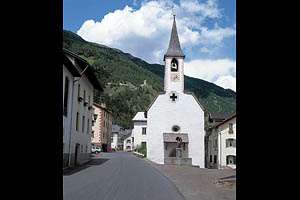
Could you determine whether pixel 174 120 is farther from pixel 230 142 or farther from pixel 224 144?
pixel 230 142

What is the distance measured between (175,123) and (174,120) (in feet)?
1.18

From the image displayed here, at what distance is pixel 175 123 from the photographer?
37.9 meters

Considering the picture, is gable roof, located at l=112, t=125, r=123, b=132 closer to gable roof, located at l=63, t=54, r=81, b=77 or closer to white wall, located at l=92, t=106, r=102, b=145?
white wall, located at l=92, t=106, r=102, b=145

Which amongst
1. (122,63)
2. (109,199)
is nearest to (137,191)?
(109,199)

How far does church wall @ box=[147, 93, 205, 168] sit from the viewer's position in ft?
122

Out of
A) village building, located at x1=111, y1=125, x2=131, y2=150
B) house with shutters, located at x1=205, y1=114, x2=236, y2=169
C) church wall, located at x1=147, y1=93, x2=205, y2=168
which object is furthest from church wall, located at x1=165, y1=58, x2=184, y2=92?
village building, located at x1=111, y1=125, x2=131, y2=150

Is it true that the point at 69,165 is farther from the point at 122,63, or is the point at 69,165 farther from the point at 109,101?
the point at 122,63

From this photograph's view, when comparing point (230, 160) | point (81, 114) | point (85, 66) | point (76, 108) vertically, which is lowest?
point (230, 160)

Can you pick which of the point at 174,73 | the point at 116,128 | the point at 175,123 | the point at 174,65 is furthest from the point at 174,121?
the point at 116,128

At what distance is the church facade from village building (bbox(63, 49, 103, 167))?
35.3ft

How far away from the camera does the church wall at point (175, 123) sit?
122ft
